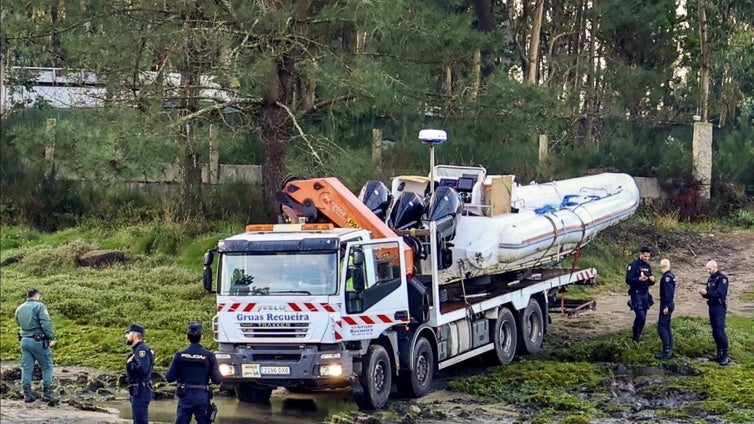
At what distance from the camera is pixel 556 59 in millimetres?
47469

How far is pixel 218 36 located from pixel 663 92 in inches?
A: 970

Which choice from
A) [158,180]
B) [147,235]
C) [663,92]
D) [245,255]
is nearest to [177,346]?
[245,255]

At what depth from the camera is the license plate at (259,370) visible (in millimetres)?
14550

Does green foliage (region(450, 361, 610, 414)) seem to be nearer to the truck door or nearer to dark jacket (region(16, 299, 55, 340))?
the truck door

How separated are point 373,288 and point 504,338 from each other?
175 inches

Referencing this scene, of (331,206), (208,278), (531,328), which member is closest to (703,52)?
Result: (531,328)

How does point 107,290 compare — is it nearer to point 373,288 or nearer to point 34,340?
point 34,340

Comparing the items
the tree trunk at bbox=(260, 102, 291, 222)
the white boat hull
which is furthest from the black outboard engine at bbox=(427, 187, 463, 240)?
the tree trunk at bbox=(260, 102, 291, 222)

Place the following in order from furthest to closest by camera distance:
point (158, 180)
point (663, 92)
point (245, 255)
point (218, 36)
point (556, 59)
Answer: point (556, 59), point (663, 92), point (158, 180), point (218, 36), point (245, 255)

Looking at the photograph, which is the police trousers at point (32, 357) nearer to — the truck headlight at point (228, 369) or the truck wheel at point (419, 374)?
the truck headlight at point (228, 369)

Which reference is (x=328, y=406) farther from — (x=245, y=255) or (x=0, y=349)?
(x=0, y=349)

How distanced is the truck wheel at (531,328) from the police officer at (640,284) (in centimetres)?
175

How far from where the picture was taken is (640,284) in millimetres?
18750

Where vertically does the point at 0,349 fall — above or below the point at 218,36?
below
